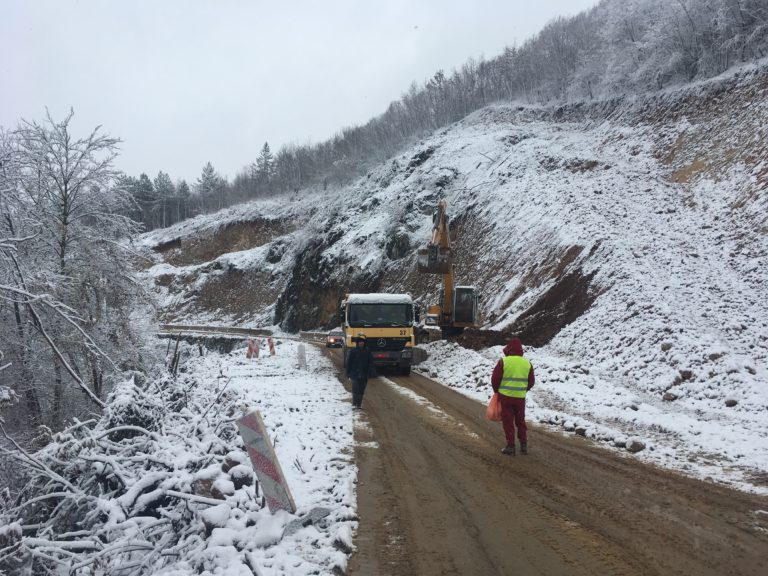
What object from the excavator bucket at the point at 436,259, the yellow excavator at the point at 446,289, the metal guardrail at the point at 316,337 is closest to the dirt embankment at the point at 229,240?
the metal guardrail at the point at 316,337

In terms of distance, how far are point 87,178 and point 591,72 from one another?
161 feet

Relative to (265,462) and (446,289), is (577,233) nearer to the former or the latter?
(446,289)

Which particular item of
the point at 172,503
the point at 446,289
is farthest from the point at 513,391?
the point at 446,289

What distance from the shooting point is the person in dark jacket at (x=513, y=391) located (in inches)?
302

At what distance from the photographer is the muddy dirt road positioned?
4.26 meters

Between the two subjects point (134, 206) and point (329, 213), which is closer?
point (134, 206)

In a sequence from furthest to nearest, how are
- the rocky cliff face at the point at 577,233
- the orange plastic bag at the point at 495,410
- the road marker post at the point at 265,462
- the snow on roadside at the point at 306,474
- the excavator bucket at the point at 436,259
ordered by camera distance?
1. the excavator bucket at the point at 436,259
2. the rocky cliff face at the point at 577,233
3. the orange plastic bag at the point at 495,410
4. the road marker post at the point at 265,462
5. the snow on roadside at the point at 306,474

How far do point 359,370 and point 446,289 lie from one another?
12.4m

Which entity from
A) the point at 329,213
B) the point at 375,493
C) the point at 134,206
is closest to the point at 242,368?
the point at 134,206

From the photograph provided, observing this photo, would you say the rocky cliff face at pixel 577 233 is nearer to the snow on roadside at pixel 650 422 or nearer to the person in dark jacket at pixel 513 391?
the snow on roadside at pixel 650 422

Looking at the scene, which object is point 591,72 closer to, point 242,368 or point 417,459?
point 242,368

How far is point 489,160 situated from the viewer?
44250 millimetres

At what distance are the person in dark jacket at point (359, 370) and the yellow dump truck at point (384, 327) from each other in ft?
14.9

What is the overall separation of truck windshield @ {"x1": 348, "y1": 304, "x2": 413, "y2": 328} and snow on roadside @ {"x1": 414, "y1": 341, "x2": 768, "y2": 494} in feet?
11.2
